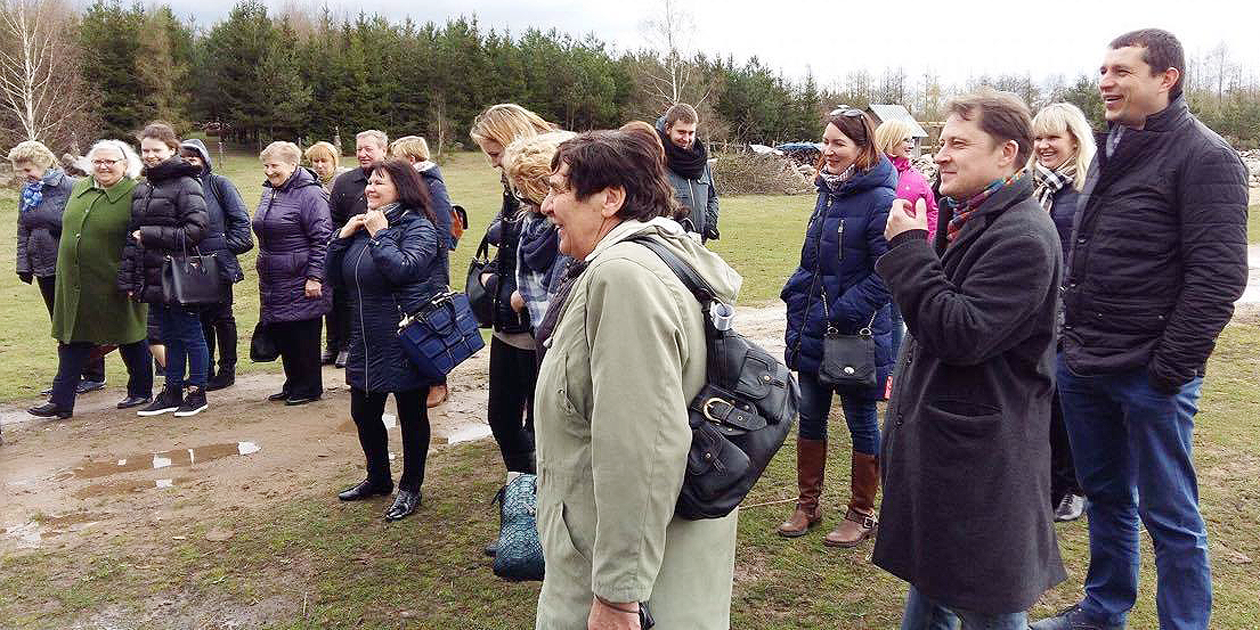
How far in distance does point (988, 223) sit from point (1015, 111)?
0.34m

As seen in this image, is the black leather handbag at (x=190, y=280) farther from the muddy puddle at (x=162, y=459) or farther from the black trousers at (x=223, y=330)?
the muddy puddle at (x=162, y=459)

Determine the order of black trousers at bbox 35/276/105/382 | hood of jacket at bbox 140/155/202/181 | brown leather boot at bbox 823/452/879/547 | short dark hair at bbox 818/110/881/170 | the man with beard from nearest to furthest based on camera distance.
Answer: short dark hair at bbox 818/110/881/170
brown leather boot at bbox 823/452/879/547
hood of jacket at bbox 140/155/202/181
the man with beard
black trousers at bbox 35/276/105/382

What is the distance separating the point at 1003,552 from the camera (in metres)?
2.59

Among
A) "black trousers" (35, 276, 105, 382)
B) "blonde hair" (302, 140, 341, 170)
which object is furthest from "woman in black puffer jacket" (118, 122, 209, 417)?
"blonde hair" (302, 140, 341, 170)

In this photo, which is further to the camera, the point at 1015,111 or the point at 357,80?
the point at 357,80

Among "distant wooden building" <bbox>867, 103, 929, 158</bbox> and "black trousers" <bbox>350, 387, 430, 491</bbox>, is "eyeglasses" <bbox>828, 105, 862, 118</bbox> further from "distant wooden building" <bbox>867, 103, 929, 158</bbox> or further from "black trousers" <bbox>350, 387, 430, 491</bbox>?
"black trousers" <bbox>350, 387, 430, 491</bbox>

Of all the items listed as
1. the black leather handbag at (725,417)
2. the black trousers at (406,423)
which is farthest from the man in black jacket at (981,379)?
the black trousers at (406,423)

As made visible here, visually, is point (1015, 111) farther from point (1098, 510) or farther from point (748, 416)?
point (1098, 510)

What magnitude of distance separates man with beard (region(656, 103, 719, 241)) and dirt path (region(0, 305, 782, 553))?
217 cm

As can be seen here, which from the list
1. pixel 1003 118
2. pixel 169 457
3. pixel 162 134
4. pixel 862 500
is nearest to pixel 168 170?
pixel 162 134

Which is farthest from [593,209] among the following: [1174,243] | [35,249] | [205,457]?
[35,249]

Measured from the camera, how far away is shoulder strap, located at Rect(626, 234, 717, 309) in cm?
214

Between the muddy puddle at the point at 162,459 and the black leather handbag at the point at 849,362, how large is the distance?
3.77 meters

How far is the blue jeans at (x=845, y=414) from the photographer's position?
4.28m
